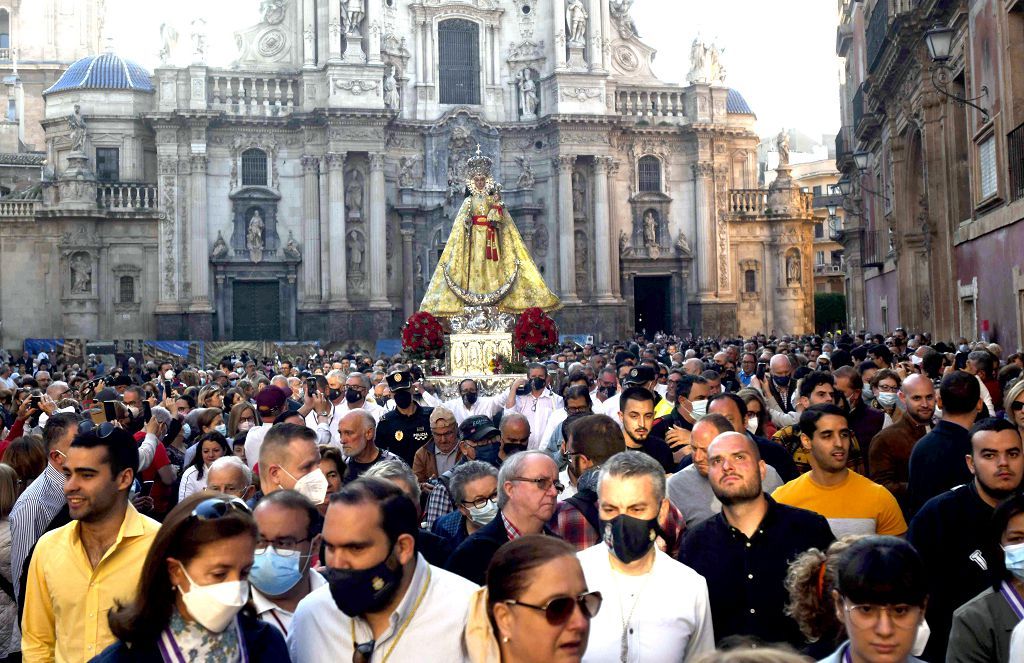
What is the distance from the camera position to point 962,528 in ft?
20.0

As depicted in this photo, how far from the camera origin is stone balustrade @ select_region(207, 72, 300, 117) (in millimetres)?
42438

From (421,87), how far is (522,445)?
36.1m

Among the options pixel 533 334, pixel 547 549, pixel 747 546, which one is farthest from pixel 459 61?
pixel 547 549

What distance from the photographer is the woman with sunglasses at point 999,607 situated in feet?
16.5

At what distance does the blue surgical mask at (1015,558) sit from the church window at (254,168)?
132ft

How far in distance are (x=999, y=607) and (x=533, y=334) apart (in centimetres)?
1639

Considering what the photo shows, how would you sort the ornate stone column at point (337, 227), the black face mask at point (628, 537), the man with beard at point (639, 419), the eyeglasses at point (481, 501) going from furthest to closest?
the ornate stone column at point (337, 227), the man with beard at point (639, 419), the eyeglasses at point (481, 501), the black face mask at point (628, 537)

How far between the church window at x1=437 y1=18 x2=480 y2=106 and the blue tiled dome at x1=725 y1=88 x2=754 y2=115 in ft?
39.7

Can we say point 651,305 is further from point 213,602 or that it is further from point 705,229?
point 213,602

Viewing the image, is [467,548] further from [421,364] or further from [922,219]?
[922,219]

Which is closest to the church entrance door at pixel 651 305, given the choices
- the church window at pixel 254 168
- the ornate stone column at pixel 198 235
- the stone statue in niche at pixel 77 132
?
the church window at pixel 254 168

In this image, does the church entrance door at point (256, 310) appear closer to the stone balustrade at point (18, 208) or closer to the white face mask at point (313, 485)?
the stone balustrade at point (18, 208)

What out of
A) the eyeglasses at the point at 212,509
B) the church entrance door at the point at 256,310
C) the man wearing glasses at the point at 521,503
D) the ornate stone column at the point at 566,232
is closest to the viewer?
the eyeglasses at the point at 212,509

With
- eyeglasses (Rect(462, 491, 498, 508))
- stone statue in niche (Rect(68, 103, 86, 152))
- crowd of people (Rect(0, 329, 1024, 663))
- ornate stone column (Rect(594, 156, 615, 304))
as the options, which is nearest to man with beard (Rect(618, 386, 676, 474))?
crowd of people (Rect(0, 329, 1024, 663))
